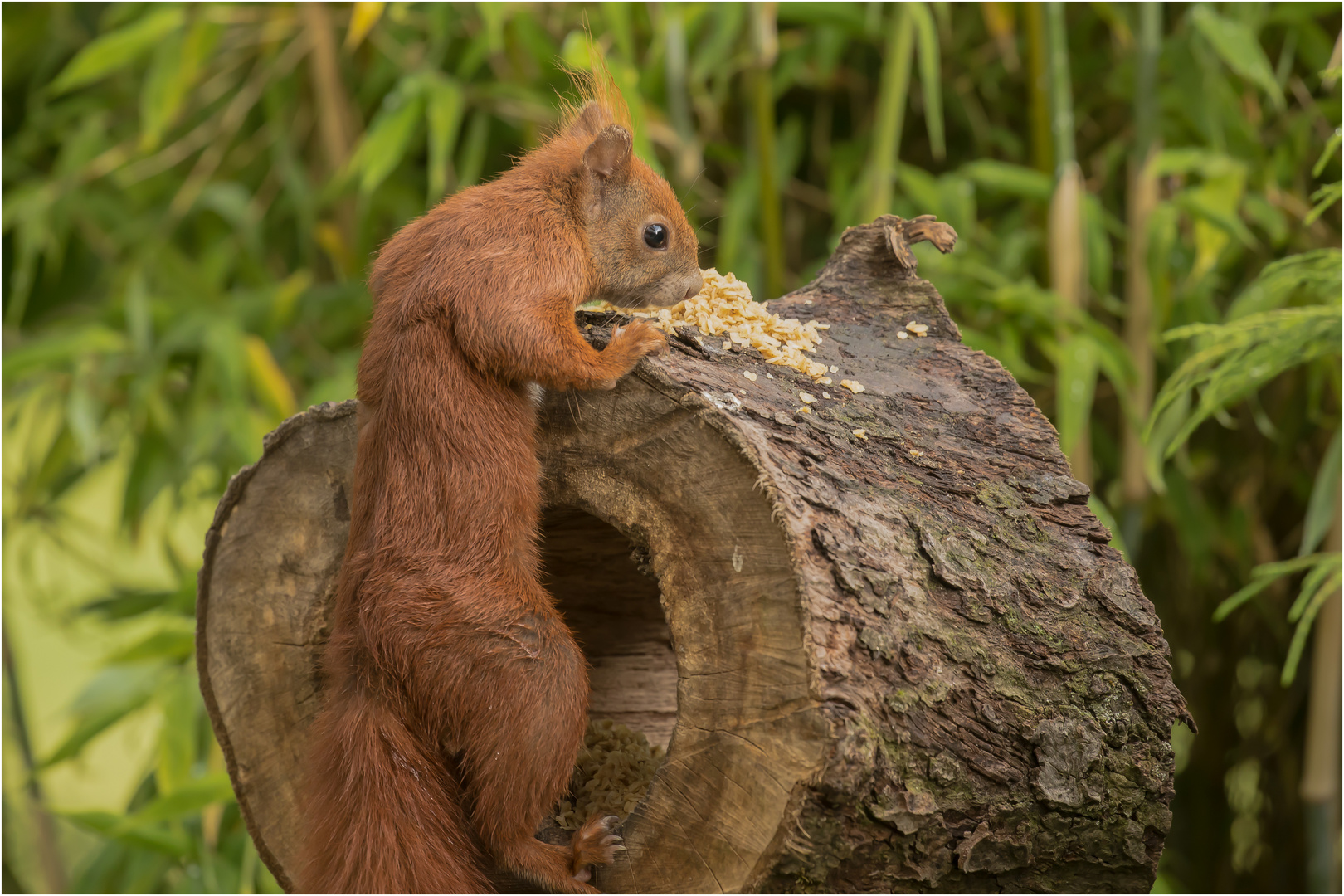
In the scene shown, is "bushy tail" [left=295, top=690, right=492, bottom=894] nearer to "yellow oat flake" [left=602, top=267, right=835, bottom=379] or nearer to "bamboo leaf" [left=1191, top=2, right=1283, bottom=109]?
"yellow oat flake" [left=602, top=267, right=835, bottom=379]

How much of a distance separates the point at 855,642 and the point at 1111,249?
1.59 meters

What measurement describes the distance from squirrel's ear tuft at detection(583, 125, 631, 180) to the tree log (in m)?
0.19

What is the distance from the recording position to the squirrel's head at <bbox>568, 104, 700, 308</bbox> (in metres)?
1.29

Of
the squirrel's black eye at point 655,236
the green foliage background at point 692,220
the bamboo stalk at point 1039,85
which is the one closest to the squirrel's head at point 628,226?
the squirrel's black eye at point 655,236

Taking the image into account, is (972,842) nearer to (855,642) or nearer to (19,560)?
(855,642)

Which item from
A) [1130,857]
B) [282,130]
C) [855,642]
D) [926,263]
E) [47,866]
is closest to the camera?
[855,642]

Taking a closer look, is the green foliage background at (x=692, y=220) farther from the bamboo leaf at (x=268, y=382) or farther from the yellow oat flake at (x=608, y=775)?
the yellow oat flake at (x=608, y=775)

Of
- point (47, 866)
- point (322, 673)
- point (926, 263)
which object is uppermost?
point (926, 263)

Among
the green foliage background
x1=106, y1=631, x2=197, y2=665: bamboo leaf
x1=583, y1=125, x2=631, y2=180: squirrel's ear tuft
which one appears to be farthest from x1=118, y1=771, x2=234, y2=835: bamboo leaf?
x1=583, y1=125, x2=631, y2=180: squirrel's ear tuft

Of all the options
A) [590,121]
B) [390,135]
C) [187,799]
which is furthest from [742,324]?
[187,799]

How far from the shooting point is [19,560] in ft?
8.17

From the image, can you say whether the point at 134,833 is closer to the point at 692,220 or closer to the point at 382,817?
the point at 382,817

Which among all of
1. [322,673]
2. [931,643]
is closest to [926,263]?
[931,643]

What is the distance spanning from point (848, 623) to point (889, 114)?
1259 mm
